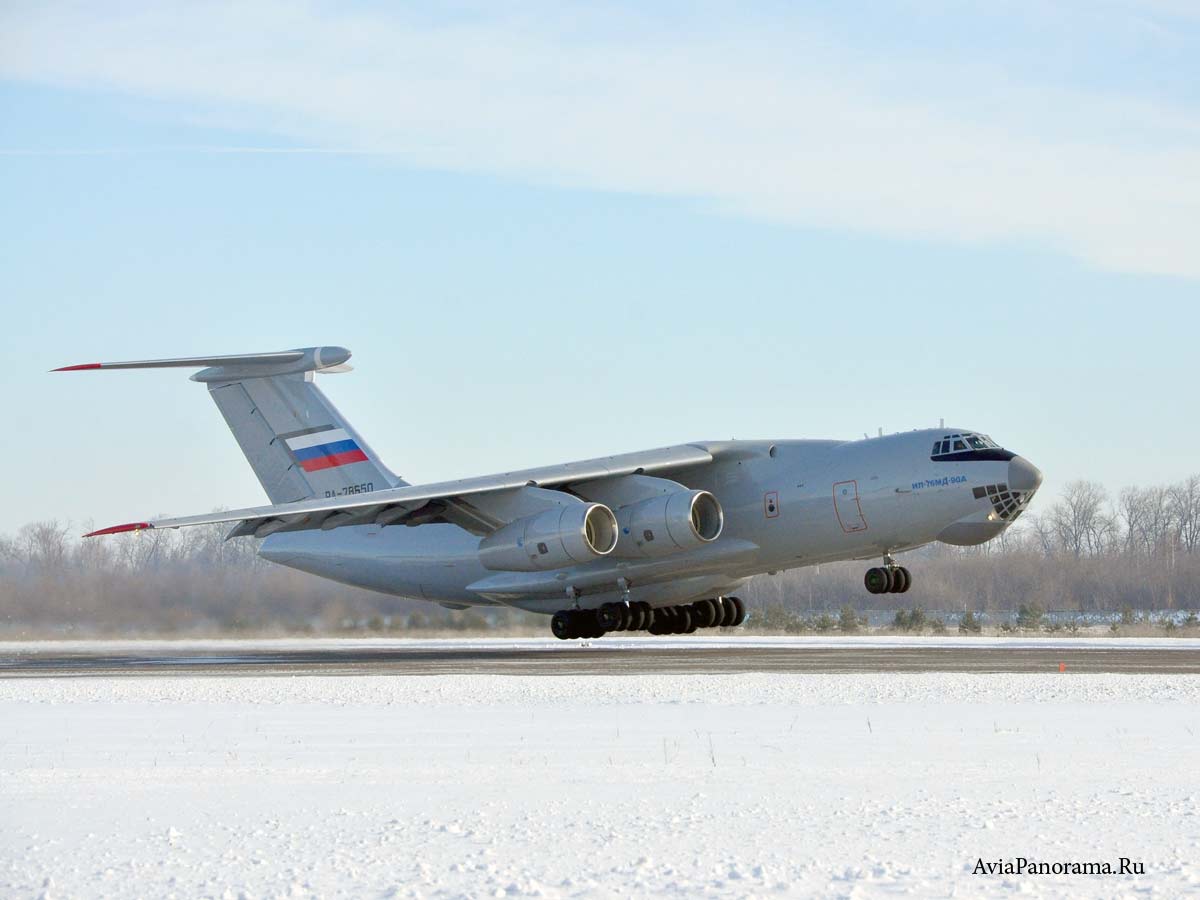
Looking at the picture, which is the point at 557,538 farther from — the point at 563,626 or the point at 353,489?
the point at 353,489

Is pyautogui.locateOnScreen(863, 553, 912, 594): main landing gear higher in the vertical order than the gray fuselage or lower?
lower

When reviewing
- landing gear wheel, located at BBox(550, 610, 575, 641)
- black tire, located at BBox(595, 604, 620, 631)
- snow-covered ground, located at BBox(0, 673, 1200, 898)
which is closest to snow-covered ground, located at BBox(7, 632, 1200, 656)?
landing gear wheel, located at BBox(550, 610, 575, 641)

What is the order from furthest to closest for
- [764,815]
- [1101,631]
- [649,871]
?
[1101,631] < [764,815] < [649,871]

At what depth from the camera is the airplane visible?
A: 2262 cm

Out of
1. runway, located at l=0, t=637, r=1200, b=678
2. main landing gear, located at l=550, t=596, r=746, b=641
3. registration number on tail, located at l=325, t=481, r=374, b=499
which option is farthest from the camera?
registration number on tail, located at l=325, t=481, r=374, b=499

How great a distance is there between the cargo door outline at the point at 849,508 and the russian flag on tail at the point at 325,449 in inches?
375

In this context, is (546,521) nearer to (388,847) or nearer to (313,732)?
(313,732)

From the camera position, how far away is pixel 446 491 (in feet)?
76.5

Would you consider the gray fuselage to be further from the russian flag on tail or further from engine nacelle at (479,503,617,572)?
the russian flag on tail

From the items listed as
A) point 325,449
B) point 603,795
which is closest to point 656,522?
point 325,449

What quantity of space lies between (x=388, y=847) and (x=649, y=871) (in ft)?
4.11

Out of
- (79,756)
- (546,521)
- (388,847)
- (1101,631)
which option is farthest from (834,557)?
(388,847)

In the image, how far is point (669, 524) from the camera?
2302 centimetres

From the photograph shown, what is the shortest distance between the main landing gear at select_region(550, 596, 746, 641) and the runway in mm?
393
